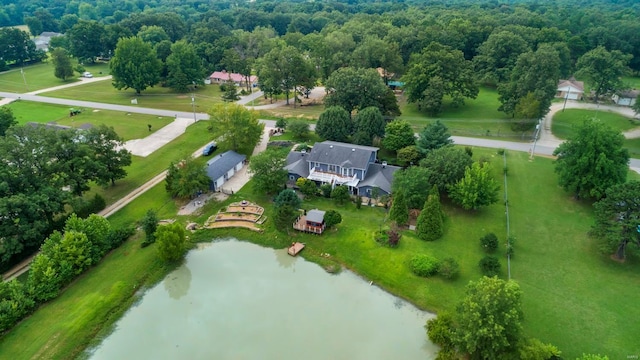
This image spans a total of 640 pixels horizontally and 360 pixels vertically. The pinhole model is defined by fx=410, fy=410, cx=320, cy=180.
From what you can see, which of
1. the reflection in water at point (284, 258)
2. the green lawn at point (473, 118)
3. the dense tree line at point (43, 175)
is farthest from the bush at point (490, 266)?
the dense tree line at point (43, 175)

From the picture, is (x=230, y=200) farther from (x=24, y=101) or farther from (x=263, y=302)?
(x=24, y=101)

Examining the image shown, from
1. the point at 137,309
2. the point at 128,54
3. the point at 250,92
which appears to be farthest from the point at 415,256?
the point at 128,54

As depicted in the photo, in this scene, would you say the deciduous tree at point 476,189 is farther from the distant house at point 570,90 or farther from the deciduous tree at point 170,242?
the distant house at point 570,90

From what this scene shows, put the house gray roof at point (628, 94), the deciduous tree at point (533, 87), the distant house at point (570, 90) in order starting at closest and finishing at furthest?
the deciduous tree at point (533, 87) → the house gray roof at point (628, 94) → the distant house at point (570, 90)

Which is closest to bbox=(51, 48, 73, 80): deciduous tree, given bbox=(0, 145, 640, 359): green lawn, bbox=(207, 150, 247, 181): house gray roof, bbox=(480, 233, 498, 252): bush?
bbox=(207, 150, 247, 181): house gray roof

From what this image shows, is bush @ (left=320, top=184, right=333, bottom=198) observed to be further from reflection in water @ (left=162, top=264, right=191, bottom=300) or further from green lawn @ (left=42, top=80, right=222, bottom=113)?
green lawn @ (left=42, top=80, right=222, bottom=113)

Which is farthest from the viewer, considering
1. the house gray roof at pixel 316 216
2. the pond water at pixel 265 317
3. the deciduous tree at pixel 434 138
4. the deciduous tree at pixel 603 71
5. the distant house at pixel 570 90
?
the distant house at pixel 570 90
